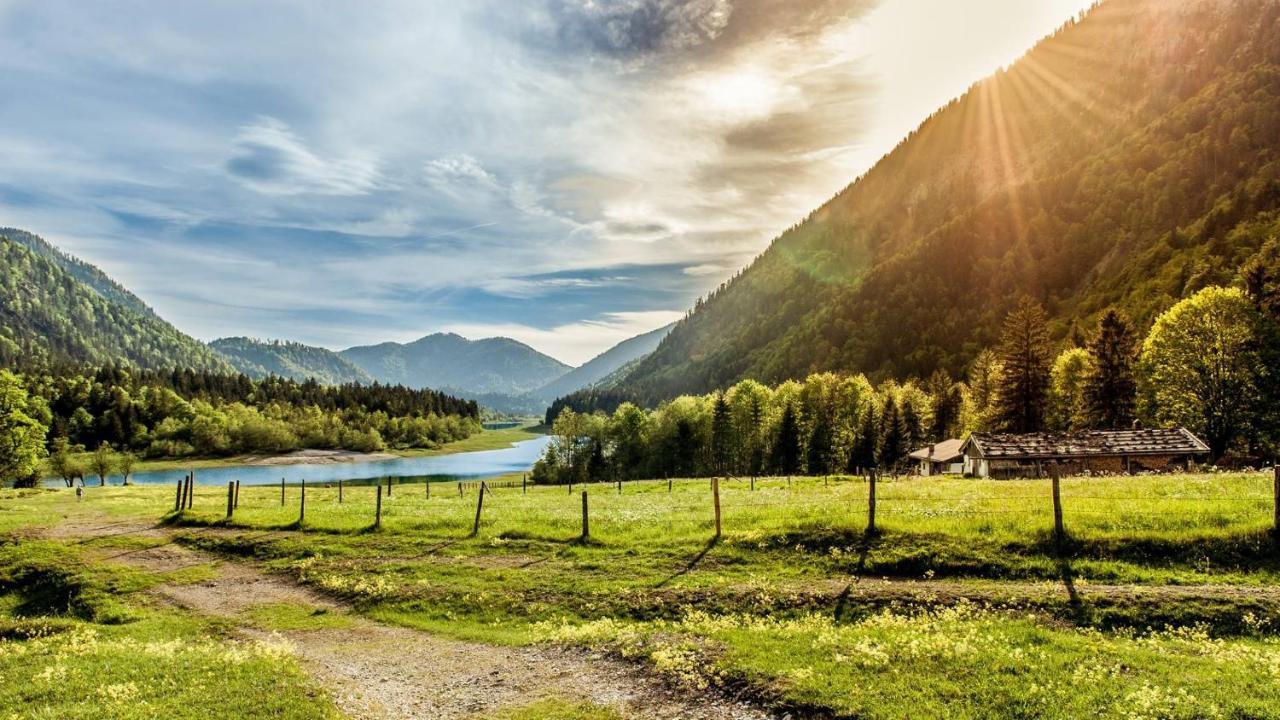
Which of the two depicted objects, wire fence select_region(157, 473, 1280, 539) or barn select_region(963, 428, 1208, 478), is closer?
wire fence select_region(157, 473, 1280, 539)

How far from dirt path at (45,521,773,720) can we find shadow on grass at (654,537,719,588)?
22.2ft

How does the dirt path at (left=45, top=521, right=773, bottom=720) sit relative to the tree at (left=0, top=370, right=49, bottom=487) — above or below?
below

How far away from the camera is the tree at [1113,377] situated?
284ft

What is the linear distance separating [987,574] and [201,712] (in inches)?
998

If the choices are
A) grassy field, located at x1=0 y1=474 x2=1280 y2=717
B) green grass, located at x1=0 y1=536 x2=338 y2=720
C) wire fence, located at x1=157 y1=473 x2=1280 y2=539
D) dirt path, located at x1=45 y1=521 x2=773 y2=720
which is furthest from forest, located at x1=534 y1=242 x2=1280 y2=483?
green grass, located at x1=0 y1=536 x2=338 y2=720

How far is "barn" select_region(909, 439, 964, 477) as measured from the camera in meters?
94.9

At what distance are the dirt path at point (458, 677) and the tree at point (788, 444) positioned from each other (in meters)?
117

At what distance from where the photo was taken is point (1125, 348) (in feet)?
288

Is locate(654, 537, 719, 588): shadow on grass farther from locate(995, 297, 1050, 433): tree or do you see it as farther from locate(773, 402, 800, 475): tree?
locate(773, 402, 800, 475): tree

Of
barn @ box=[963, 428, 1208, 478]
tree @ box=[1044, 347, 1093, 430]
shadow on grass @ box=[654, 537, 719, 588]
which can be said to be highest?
tree @ box=[1044, 347, 1093, 430]

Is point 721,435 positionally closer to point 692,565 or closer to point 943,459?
point 943,459

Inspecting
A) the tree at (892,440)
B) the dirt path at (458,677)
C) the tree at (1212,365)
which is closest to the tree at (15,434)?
the dirt path at (458,677)

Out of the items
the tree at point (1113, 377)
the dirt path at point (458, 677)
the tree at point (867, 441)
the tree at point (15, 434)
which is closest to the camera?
the dirt path at point (458, 677)

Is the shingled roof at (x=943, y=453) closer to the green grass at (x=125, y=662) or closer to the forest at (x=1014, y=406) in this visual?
the forest at (x=1014, y=406)
